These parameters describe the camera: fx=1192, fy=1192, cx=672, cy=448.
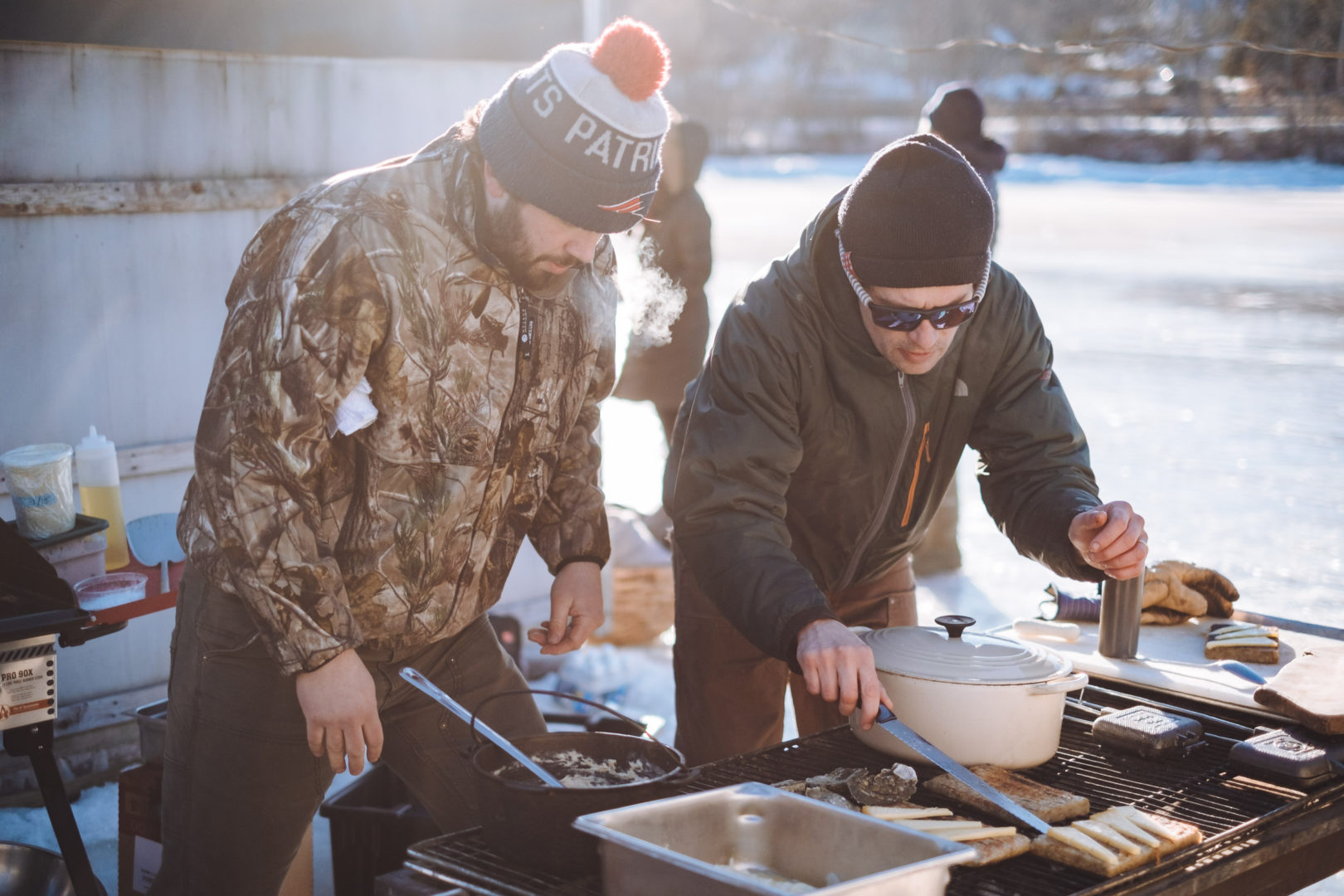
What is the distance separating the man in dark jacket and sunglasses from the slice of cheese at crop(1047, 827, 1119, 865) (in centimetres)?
34

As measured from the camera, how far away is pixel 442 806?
213 centimetres

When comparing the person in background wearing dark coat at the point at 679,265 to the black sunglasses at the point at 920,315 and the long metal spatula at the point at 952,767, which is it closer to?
the black sunglasses at the point at 920,315

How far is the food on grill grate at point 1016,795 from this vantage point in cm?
176

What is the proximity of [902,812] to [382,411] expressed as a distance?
99cm

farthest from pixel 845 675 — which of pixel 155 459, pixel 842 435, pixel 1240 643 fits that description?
pixel 155 459

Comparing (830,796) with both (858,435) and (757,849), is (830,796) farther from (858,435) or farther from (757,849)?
(858,435)

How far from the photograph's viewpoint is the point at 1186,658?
8.34 ft

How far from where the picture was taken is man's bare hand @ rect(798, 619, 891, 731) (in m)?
1.85

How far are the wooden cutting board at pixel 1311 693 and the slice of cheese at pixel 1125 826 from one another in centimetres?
58

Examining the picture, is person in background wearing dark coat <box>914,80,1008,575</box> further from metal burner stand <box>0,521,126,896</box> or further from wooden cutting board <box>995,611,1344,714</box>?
metal burner stand <box>0,521,126,896</box>

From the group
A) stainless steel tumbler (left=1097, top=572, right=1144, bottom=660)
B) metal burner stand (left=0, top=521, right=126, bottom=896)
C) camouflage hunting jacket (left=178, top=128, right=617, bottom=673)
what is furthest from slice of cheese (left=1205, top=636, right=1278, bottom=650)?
metal burner stand (left=0, top=521, right=126, bottom=896)

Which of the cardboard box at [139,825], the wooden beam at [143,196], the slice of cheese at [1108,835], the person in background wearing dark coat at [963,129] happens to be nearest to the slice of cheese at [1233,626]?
the slice of cheese at [1108,835]

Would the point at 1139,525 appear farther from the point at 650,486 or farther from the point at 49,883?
the point at 650,486

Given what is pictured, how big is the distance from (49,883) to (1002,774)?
2.06 meters
